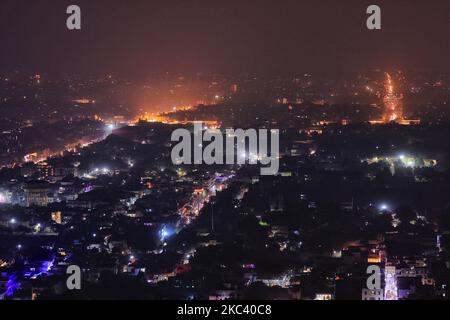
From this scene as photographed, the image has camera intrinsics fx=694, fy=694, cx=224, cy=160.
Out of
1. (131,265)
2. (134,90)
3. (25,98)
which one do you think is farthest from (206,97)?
(131,265)

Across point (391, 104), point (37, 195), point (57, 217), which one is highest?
point (391, 104)

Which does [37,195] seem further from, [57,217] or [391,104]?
[391,104]

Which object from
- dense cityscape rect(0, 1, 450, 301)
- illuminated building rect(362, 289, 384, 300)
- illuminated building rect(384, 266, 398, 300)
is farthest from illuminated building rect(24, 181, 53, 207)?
illuminated building rect(362, 289, 384, 300)

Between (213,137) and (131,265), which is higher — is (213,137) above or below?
above

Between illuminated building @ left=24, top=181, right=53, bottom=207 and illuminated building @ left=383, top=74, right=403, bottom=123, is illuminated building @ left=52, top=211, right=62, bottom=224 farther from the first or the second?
illuminated building @ left=383, top=74, right=403, bottom=123

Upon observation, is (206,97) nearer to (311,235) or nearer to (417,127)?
(417,127)

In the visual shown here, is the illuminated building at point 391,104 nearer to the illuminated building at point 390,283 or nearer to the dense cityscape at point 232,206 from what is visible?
the dense cityscape at point 232,206

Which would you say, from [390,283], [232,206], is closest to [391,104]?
[232,206]

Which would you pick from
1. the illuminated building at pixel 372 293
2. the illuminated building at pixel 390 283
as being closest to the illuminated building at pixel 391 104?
the illuminated building at pixel 390 283
